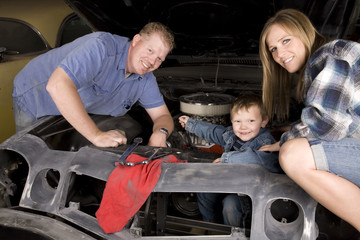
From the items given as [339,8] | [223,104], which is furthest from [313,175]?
[339,8]

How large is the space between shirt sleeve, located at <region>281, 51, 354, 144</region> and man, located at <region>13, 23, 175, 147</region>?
71 centimetres

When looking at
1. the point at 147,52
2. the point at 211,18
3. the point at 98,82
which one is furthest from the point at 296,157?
the point at 211,18

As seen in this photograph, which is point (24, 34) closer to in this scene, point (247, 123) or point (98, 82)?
point (98, 82)

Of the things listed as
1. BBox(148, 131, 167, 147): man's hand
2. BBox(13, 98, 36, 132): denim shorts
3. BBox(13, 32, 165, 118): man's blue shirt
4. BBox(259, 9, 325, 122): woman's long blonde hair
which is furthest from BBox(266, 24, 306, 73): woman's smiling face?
BBox(13, 98, 36, 132): denim shorts

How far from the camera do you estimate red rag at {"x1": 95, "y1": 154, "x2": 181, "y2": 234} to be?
40.6 inches

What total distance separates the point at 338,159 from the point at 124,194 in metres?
0.68

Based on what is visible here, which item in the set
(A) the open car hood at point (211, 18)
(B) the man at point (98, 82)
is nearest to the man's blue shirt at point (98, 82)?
(B) the man at point (98, 82)

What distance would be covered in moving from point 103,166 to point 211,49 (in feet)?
4.16

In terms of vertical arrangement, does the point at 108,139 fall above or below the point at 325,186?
below

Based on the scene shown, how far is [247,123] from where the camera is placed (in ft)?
4.54

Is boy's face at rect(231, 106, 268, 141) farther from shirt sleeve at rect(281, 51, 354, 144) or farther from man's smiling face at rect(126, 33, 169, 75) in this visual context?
man's smiling face at rect(126, 33, 169, 75)

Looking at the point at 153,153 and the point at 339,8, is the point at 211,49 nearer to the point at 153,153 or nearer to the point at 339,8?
the point at 339,8

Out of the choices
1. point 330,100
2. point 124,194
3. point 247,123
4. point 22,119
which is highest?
point 330,100

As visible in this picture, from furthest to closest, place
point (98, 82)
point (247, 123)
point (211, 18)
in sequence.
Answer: point (211, 18)
point (98, 82)
point (247, 123)
